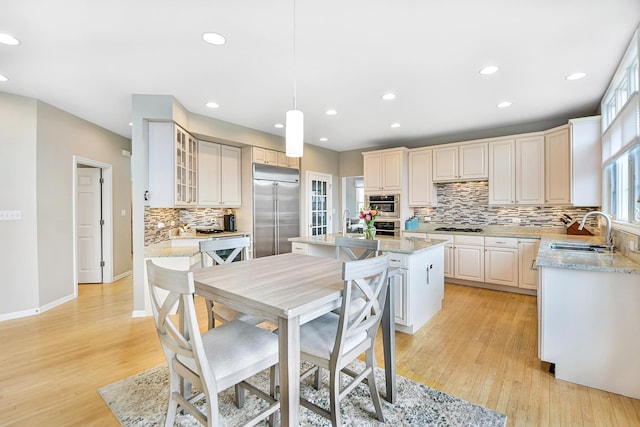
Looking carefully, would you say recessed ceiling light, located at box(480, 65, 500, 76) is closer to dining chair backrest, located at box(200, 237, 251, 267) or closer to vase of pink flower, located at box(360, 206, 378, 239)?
vase of pink flower, located at box(360, 206, 378, 239)

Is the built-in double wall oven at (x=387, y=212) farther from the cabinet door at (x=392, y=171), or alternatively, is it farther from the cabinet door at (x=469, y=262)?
the cabinet door at (x=469, y=262)

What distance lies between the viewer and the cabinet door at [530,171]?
13.8 ft

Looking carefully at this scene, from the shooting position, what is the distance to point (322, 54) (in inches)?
96.1

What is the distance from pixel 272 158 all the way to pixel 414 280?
10.8ft

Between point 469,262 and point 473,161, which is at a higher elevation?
point 473,161

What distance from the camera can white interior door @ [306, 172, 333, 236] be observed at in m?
5.95

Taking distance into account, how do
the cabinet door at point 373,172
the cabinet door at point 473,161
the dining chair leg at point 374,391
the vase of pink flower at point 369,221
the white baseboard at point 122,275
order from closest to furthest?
the dining chair leg at point 374,391, the vase of pink flower at point 369,221, the cabinet door at point 473,161, the white baseboard at point 122,275, the cabinet door at point 373,172

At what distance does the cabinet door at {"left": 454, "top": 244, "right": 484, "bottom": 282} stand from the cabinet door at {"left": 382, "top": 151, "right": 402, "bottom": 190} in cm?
149

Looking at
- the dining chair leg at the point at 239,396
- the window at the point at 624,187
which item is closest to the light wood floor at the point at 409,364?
the dining chair leg at the point at 239,396

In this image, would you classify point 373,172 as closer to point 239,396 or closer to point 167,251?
point 167,251

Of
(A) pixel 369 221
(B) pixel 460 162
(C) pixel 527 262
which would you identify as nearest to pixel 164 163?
(A) pixel 369 221

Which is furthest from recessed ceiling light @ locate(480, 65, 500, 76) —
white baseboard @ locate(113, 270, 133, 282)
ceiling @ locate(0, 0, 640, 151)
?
white baseboard @ locate(113, 270, 133, 282)

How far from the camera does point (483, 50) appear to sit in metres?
2.38

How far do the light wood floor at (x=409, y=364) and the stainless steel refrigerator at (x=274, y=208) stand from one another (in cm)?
181
